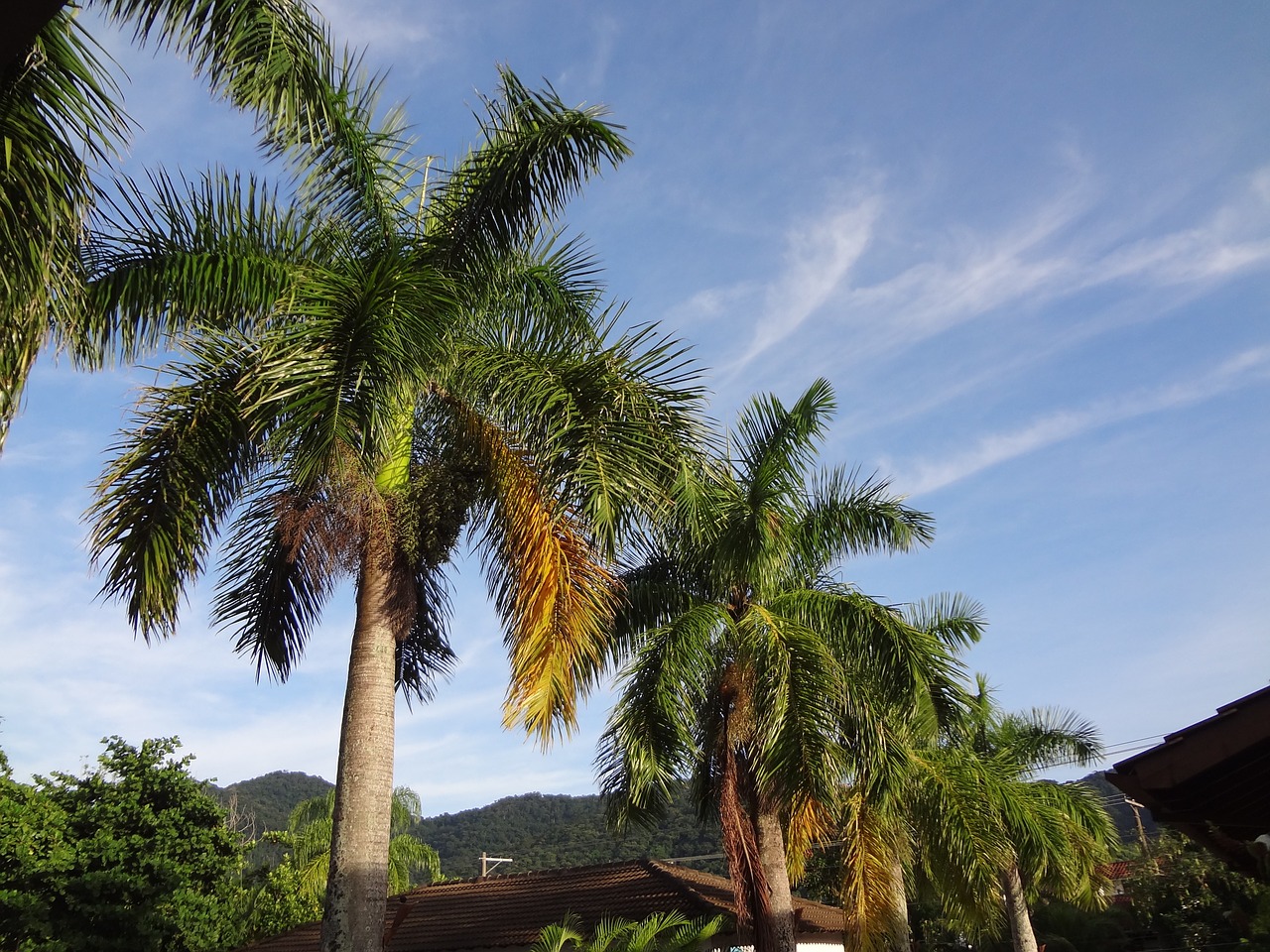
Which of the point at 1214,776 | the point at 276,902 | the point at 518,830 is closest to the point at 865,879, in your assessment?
the point at 1214,776

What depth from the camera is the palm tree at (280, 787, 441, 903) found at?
90.5 feet

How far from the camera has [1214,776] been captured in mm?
5605

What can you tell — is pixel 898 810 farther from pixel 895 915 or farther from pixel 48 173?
pixel 48 173

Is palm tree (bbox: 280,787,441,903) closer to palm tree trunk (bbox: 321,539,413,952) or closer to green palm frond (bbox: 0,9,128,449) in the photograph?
palm tree trunk (bbox: 321,539,413,952)

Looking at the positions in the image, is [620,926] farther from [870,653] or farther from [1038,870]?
[1038,870]

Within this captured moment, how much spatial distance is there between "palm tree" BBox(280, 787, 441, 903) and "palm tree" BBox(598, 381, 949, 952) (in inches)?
648

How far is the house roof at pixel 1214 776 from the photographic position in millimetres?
4832

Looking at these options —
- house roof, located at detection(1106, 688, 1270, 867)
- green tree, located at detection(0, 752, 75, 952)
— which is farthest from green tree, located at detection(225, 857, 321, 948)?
house roof, located at detection(1106, 688, 1270, 867)

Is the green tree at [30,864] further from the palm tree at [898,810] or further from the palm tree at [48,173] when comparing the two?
the palm tree at [48,173]

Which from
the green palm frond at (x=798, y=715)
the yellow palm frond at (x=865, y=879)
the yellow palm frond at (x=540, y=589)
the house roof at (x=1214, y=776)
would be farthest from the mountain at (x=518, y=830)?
the house roof at (x=1214, y=776)

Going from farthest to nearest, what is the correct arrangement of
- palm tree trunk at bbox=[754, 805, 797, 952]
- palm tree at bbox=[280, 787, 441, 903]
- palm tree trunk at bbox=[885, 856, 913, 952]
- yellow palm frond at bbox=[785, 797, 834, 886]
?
1. palm tree at bbox=[280, 787, 441, 903]
2. palm tree trunk at bbox=[885, 856, 913, 952]
3. palm tree trunk at bbox=[754, 805, 797, 952]
4. yellow palm frond at bbox=[785, 797, 834, 886]

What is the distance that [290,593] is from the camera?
10.6 m

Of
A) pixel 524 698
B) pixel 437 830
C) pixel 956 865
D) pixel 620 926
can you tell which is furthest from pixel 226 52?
pixel 437 830

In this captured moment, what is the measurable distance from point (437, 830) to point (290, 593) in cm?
7878
